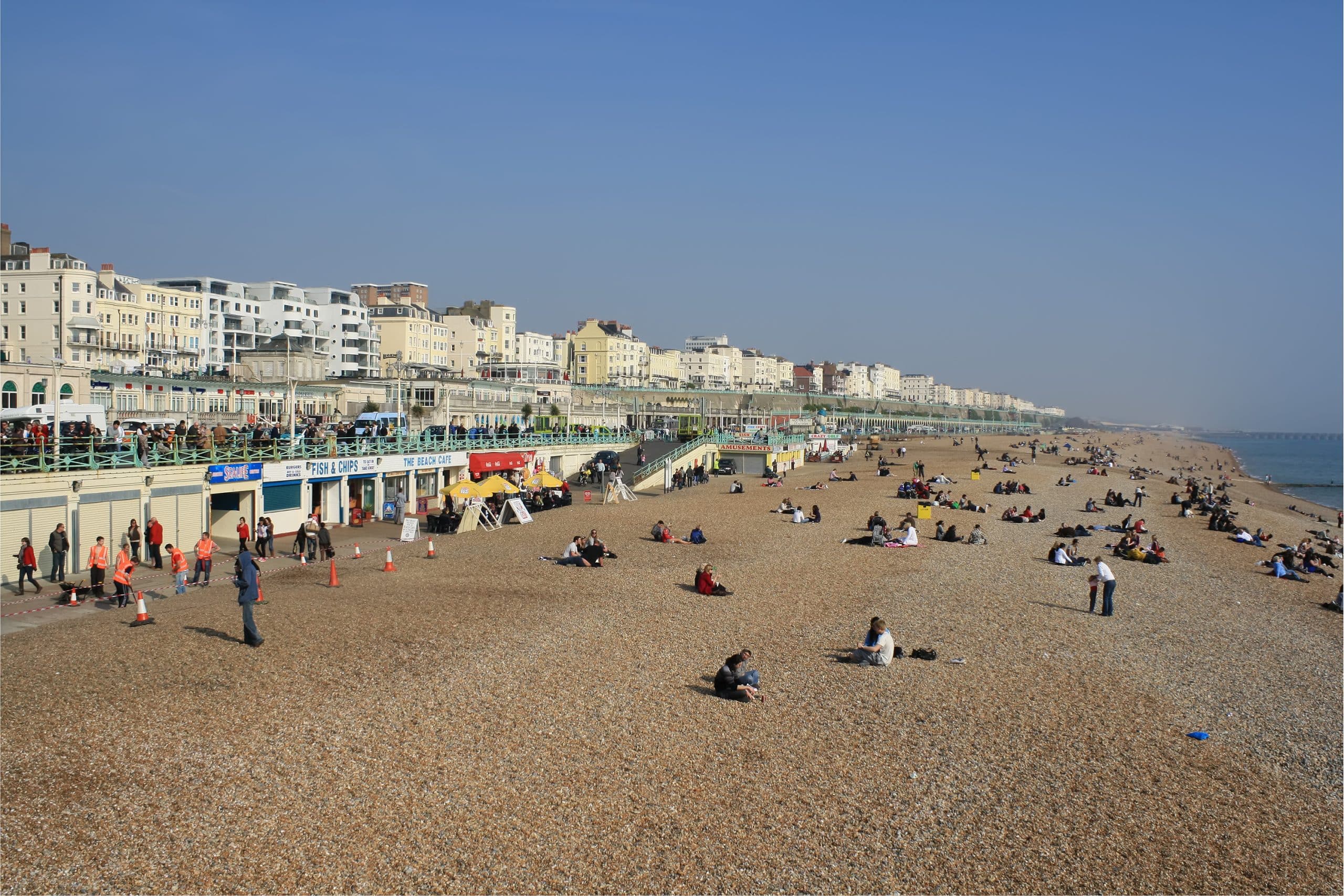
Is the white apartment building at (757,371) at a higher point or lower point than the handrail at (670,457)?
higher

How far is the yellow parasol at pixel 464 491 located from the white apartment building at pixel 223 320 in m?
56.7

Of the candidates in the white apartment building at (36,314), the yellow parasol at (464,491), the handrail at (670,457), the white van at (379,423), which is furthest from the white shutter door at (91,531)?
the white apartment building at (36,314)

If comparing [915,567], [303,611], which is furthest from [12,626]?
[915,567]

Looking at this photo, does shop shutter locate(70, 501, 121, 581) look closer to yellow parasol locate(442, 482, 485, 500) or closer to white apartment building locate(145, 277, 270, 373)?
yellow parasol locate(442, 482, 485, 500)

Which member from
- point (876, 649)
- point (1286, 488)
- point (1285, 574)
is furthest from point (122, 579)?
point (1286, 488)

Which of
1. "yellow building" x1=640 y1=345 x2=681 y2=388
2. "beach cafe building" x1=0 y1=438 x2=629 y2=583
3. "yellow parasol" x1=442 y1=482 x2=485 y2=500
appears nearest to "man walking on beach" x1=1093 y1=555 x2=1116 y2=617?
"yellow parasol" x1=442 y1=482 x2=485 y2=500

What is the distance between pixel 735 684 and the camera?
10.7 metres

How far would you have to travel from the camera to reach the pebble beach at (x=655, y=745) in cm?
700

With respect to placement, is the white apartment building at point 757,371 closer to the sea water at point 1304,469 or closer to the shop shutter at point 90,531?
the sea water at point 1304,469

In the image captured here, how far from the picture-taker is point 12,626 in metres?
12.7

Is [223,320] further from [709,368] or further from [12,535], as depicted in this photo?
[709,368]

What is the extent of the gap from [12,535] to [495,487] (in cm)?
1155

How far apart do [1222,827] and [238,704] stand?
9739 millimetres

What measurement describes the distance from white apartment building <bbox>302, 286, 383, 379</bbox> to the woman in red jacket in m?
67.2
